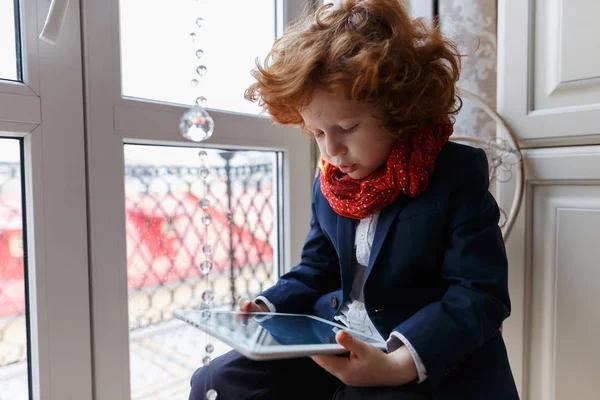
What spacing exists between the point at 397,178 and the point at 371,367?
0.86ft

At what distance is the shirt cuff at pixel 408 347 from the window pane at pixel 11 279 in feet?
1.77

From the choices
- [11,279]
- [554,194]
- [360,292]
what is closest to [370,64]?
[360,292]

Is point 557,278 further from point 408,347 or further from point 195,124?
point 195,124

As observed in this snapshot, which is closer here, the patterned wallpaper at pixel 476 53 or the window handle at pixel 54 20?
the window handle at pixel 54 20

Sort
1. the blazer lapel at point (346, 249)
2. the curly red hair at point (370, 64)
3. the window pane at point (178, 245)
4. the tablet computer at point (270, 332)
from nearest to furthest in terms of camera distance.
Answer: the tablet computer at point (270, 332)
the curly red hair at point (370, 64)
the blazer lapel at point (346, 249)
the window pane at point (178, 245)

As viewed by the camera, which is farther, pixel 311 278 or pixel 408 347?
pixel 311 278

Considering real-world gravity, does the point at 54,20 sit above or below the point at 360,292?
above

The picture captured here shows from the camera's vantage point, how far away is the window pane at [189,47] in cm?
83

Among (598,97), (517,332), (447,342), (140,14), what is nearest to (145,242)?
(140,14)

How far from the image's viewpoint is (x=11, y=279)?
692 mm

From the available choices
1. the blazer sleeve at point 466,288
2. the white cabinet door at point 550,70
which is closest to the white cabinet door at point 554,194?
the white cabinet door at point 550,70

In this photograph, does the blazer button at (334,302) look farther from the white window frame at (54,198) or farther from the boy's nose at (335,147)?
the white window frame at (54,198)

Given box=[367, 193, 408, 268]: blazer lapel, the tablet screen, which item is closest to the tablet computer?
the tablet screen

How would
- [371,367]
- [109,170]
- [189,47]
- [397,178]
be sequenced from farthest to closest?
1. [189,47]
2. [109,170]
3. [397,178]
4. [371,367]
